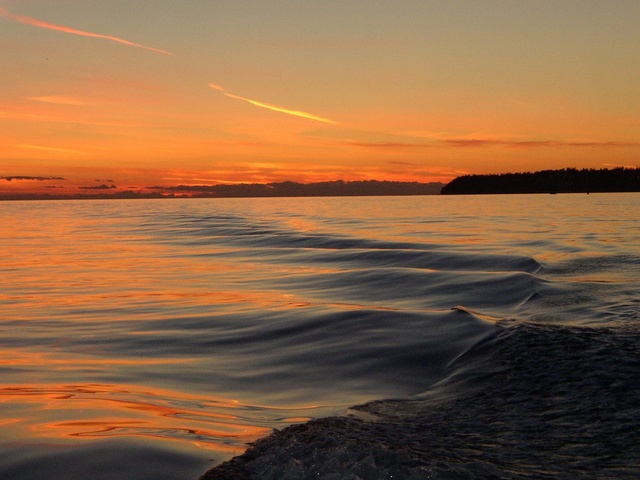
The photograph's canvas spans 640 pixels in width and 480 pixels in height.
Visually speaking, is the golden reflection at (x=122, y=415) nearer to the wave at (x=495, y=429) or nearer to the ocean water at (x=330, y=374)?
the ocean water at (x=330, y=374)

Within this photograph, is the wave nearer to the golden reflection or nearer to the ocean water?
the ocean water

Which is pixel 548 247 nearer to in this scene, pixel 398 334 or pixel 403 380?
pixel 398 334

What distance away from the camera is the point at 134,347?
9141mm

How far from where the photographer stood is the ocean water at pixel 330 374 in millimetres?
4680

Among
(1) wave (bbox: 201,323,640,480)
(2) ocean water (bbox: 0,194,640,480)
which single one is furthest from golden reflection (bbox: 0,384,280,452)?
(1) wave (bbox: 201,323,640,480)

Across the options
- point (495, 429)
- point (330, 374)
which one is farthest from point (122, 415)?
point (495, 429)

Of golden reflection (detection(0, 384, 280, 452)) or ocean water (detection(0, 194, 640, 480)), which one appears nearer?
ocean water (detection(0, 194, 640, 480))

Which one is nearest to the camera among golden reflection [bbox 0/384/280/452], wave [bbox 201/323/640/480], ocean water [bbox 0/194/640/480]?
wave [bbox 201/323/640/480]

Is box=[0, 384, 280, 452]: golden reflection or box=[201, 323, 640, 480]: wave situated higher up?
box=[201, 323, 640, 480]: wave

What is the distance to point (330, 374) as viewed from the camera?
7746 mm

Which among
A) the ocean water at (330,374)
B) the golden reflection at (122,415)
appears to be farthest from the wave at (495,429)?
the golden reflection at (122,415)

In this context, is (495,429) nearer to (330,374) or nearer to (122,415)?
(330,374)

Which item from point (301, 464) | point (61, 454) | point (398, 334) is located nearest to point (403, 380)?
point (398, 334)

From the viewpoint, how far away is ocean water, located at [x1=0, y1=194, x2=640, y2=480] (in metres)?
4.68
